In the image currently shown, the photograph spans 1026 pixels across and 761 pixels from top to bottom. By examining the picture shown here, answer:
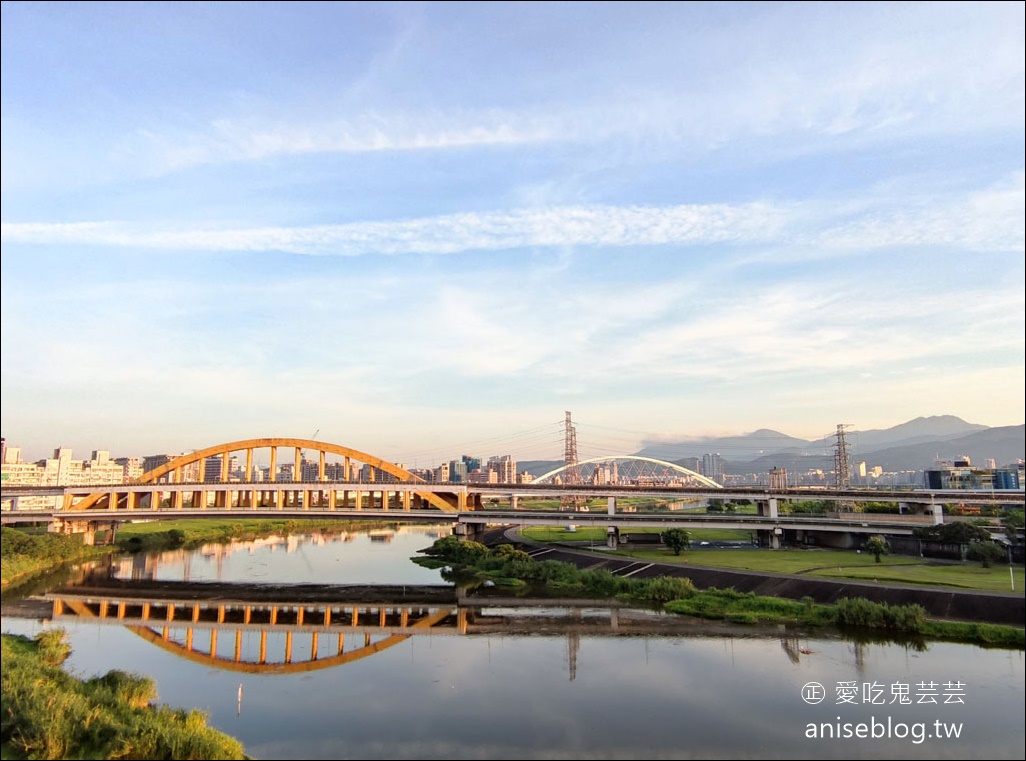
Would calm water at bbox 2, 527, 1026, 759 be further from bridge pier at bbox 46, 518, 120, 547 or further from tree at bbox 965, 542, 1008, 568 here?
bridge pier at bbox 46, 518, 120, 547

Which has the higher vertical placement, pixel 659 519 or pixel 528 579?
pixel 659 519

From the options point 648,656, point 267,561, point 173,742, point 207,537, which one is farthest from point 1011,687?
point 207,537

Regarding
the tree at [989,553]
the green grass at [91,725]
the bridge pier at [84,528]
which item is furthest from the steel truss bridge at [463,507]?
the green grass at [91,725]

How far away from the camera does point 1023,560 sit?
37969mm

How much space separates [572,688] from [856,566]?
2709cm

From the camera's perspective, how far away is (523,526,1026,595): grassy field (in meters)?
33.1

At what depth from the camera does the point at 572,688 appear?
75.7 feet

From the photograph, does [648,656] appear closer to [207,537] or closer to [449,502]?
[449,502]

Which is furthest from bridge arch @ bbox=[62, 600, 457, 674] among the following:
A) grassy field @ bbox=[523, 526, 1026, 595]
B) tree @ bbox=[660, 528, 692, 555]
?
tree @ bbox=[660, 528, 692, 555]

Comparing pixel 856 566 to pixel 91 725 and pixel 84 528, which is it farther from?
pixel 84 528

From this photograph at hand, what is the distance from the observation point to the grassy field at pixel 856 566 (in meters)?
33.1

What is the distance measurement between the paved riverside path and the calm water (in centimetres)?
381

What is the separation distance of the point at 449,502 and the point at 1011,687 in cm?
5103

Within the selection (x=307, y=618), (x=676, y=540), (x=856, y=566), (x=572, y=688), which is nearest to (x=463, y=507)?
(x=676, y=540)
